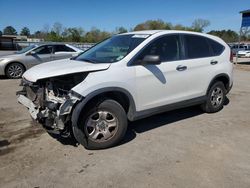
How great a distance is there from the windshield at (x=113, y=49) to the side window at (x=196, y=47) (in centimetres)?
104

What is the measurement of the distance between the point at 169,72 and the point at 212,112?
1.95 metres

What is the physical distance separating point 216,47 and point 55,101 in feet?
12.3

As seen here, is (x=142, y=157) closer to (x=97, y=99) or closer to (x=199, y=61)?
(x=97, y=99)

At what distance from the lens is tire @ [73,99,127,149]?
4.07 m

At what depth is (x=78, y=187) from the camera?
3.28 metres

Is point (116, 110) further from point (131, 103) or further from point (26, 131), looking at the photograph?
→ point (26, 131)

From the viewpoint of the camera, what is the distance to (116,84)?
4.24 meters

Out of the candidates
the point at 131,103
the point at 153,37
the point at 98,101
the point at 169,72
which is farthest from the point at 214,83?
the point at 98,101

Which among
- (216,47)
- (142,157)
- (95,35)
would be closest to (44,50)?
(216,47)

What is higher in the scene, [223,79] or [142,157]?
[223,79]

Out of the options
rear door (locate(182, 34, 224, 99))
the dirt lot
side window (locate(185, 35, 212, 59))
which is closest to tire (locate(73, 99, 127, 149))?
the dirt lot

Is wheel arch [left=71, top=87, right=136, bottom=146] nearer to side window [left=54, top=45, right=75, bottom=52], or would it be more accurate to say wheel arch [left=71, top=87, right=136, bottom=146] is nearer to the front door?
the front door

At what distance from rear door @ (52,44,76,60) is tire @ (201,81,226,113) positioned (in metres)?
7.50

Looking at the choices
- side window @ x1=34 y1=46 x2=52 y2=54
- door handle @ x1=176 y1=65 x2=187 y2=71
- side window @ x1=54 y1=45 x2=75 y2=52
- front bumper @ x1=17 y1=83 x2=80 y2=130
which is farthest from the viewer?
side window @ x1=54 y1=45 x2=75 y2=52
